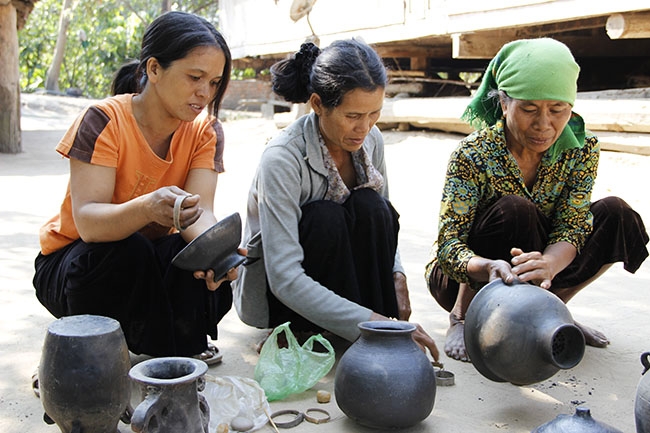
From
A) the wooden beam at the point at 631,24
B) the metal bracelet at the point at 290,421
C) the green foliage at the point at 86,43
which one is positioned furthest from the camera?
the green foliage at the point at 86,43

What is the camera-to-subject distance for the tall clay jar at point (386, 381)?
Result: 7.37 feet

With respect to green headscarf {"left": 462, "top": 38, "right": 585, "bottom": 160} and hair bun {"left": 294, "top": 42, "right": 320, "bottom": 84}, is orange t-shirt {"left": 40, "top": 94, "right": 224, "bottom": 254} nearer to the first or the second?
hair bun {"left": 294, "top": 42, "right": 320, "bottom": 84}

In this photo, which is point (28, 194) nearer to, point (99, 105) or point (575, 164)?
point (99, 105)

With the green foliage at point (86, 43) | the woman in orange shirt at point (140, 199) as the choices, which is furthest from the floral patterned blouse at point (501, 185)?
the green foliage at point (86, 43)

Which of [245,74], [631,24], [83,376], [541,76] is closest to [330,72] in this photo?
[541,76]

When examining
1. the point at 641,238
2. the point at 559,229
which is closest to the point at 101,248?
the point at 559,229

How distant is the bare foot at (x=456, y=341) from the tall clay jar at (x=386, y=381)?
76cm

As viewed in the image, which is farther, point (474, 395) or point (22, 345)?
point (22, 345)

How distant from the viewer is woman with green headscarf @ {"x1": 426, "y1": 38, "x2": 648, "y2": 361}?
9.31ft

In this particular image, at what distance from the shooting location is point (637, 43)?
8773 millimetres

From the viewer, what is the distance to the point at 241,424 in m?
2.32

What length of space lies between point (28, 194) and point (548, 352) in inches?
277

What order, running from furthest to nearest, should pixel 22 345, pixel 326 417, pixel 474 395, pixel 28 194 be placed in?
pixel 28 194 < pixel 22 345 < pixel 474 395 < pixel 326 417

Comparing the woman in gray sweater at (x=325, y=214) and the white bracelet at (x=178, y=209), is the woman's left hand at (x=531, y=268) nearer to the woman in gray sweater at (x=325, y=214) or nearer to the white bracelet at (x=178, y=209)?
the woman in gray sweater at (x=325, y=214)
